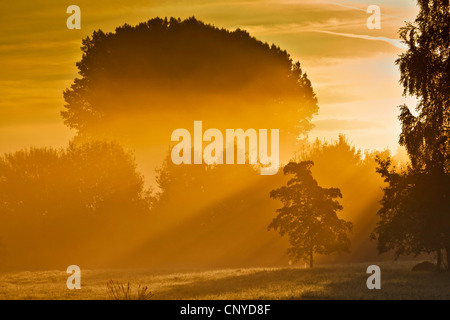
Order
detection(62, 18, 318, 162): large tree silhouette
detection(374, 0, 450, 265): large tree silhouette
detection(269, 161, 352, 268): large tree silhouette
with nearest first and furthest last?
1. detection(374, 0, 450, 265): large tree silhouette
2. detection(269, 161, 352, 268): large tree silhouette
3. detection(62, 18, 318, 162): large tree silhouette

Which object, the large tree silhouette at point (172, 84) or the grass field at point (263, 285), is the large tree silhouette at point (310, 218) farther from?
the large tree silhouette at point (172, 84)

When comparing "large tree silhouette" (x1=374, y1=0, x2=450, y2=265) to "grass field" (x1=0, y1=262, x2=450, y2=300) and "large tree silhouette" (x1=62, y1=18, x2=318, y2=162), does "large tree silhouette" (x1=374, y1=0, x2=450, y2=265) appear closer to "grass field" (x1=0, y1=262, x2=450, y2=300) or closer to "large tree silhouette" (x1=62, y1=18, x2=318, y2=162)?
"grass field" (x1=0, y1=262, x2=450, y2=300)

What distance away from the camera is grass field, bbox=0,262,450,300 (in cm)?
2769

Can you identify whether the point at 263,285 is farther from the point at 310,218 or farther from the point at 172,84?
the point at 172,84

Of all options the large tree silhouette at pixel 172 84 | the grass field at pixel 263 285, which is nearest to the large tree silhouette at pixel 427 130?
the grass field at pixel 263 285

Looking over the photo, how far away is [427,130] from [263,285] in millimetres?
11183

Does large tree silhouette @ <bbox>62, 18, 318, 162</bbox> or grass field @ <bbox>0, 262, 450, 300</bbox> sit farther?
large tree silhouette @ <bbox>62, 18, 318, 162</bbox>

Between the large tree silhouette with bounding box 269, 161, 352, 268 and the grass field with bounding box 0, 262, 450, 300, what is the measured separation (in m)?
1.57

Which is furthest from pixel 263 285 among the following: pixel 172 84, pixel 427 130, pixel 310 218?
pixel 172 84

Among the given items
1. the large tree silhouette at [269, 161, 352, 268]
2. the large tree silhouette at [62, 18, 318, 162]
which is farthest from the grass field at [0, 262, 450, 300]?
the large tree silhouette at [62, 18, 318, 162]

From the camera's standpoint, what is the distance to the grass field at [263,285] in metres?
27.7
